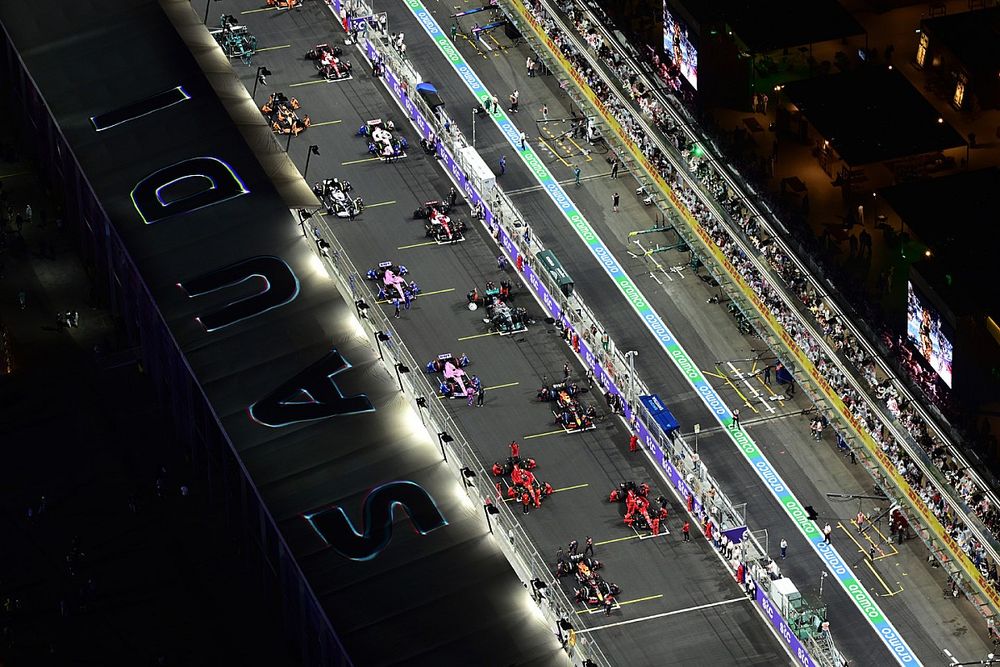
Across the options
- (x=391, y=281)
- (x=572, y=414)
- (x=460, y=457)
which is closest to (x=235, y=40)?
(x=391, y=281)

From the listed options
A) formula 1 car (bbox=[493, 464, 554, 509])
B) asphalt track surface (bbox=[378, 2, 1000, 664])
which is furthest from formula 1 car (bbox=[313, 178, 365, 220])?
formula 1 car (bbox=[493, 464, 554, 509])

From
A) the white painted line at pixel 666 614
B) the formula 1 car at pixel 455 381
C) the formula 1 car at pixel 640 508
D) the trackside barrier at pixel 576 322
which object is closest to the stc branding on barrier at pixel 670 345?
the trackside barrier at pixel 576 322

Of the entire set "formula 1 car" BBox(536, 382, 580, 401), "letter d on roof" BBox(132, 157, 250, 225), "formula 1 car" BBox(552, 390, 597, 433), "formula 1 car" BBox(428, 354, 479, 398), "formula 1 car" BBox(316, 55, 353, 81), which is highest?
"formula 1 car" BBox(316, 55, 353, 81)

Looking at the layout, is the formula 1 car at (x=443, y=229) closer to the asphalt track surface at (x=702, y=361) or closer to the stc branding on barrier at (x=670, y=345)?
the stc branding on barrier at (x=670, y=345)

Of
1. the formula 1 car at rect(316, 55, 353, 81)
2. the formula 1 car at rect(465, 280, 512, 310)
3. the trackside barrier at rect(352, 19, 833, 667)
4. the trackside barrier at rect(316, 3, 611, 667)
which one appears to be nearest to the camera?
the trackside barrier at rect(316, 3, 611, 667)

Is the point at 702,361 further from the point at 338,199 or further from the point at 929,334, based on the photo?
the point at 338,199

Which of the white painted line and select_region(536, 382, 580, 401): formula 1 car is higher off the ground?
select_region(536, 382, 580, 401): formula 1 car

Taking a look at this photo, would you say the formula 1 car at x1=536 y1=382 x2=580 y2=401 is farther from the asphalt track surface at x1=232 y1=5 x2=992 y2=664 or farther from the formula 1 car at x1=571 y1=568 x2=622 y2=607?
the formula 1 car at x1=571 y1=568 x2=622 y2=607
